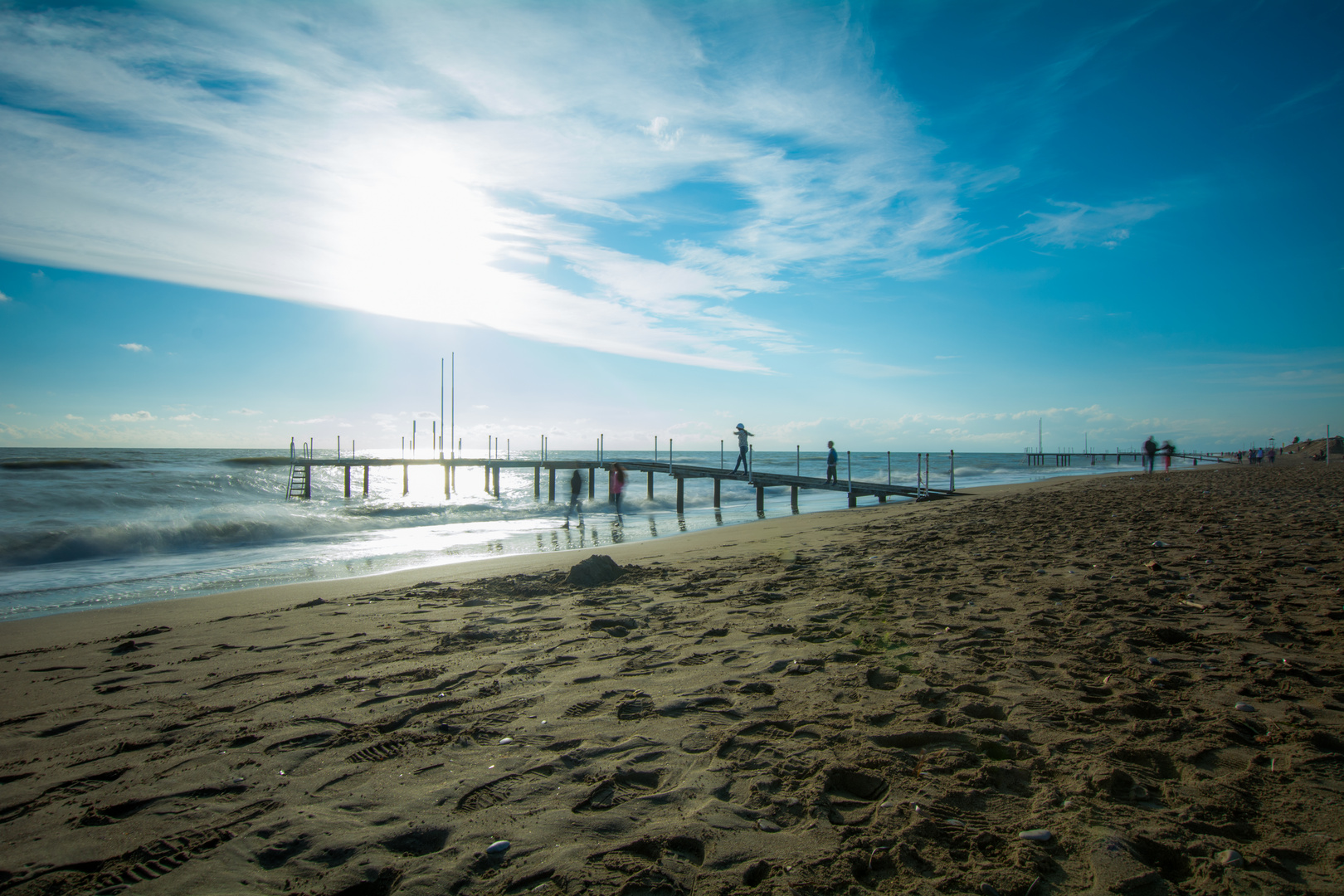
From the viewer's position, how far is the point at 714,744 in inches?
113

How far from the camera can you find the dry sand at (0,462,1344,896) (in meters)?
2.03

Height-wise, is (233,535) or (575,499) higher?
(575,499)

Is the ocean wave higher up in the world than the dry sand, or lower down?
lower down

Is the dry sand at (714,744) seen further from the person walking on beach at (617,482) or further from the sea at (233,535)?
the person walking on beach at (617,482)

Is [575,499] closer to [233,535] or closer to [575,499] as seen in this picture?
[575,499]

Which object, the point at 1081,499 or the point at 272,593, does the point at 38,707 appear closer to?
the point at 272,593

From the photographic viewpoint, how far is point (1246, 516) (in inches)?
367

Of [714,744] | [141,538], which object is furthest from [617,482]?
[714,744]

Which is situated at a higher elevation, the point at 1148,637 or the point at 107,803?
the point at 1148,637

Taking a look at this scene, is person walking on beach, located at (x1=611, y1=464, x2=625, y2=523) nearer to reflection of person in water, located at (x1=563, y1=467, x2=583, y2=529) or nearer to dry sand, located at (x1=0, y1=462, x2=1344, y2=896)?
reflection of person in water, located at (x1=563, y1=467, x2=583, y2=529)

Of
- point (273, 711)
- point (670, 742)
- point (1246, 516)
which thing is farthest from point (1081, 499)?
point (273, 711)

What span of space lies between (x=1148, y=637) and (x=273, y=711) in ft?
18.5

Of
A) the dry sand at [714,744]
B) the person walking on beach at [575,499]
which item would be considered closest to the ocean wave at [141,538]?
the person walking on beach at [575,499]

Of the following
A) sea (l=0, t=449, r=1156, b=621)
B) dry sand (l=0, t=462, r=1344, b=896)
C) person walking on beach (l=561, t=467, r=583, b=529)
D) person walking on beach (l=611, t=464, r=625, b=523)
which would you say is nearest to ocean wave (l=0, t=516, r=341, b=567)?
sea (l=0, t=449, r=1156, b=621)
